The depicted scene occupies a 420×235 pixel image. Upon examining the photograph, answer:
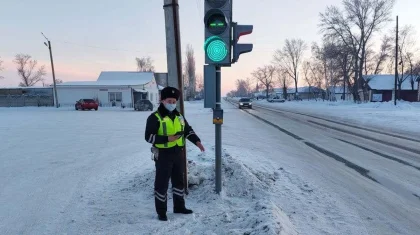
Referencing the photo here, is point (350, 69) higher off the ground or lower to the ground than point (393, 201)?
higher

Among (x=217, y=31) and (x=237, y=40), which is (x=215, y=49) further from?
(x=237, y=40)

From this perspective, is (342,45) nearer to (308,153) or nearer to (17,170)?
(308,153)

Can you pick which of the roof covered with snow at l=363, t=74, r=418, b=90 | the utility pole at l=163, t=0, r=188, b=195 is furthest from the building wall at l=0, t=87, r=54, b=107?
the roof covered with snow at l=363, t=74, r=418, b=90

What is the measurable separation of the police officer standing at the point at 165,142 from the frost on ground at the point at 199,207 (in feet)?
0.89

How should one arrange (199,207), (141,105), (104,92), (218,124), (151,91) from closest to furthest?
(199,207), (218,124), (141,105), (104,92), (151,91)

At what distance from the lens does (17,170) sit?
707 centimetres

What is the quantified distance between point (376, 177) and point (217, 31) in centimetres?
461

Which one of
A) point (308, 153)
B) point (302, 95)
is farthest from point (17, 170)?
point (302, 95)

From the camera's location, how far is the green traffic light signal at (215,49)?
4449 millimetres

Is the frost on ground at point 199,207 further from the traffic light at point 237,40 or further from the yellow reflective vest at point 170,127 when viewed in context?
the traffic light at point 237,40

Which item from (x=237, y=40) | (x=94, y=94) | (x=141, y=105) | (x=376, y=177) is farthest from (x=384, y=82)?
(x=237, y=40)

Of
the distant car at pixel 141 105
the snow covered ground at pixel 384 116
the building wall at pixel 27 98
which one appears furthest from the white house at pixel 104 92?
the snow covered ground at pixel 384 116

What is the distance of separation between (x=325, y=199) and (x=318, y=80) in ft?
313

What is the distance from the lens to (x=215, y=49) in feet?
14.7
